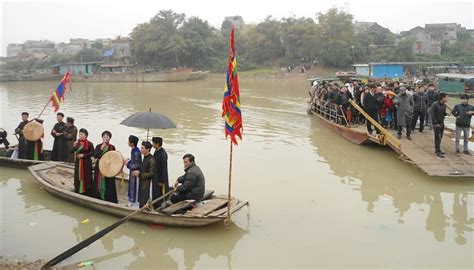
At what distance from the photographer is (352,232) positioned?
23.1 feet

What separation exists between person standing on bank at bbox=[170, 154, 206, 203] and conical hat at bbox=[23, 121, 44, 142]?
16.8 feet

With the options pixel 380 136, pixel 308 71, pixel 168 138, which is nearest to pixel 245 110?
pixel 168 138

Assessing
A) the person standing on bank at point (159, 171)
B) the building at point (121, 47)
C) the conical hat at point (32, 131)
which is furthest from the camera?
the building at point (121, 47)

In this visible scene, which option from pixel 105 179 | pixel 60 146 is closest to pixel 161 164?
pixel 105 179

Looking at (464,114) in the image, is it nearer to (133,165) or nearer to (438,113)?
(438,113)

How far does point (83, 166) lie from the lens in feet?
25.7

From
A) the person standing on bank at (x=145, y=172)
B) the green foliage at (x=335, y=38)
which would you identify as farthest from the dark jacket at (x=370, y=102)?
the green foliage at (x=335, y=38)

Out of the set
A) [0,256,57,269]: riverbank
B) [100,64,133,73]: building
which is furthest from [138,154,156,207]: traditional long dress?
[100,64,133,73]: building

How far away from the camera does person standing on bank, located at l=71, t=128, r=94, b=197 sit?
7848 mm

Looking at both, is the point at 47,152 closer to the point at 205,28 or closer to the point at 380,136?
the point at 380,136

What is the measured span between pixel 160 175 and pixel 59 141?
4.37 meters

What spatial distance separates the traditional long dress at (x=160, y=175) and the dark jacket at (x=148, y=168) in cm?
10

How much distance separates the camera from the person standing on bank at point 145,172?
6.97m

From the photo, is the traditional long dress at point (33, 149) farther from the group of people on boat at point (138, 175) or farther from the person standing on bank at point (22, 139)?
the group of people on boat at point (138, 175)
